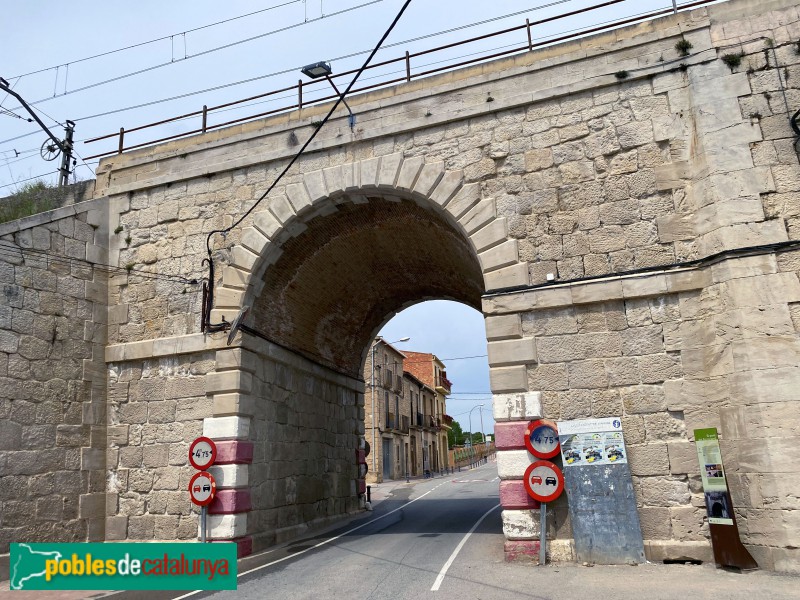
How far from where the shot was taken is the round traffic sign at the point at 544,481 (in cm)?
766

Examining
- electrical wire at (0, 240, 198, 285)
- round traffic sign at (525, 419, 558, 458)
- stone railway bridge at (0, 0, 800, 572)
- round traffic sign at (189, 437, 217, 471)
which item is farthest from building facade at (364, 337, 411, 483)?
round traffic sign at (525, 419, 558, 458)

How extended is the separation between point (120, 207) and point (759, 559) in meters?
11.4

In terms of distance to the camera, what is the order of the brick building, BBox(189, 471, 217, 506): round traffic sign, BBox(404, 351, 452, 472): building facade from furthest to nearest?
BBox(404, 351, 452, 472): building facade, the brick building, BBox(189, 471, 217, 506): round traffic sign

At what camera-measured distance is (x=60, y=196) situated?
12125 mm

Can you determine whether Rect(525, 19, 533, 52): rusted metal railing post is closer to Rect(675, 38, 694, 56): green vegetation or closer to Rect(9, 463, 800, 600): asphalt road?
Rect(675, 38, 694, 56): green vegetation

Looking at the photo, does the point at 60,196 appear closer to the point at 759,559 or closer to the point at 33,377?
the point at 33,377

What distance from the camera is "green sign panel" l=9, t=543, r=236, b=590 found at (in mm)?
6898

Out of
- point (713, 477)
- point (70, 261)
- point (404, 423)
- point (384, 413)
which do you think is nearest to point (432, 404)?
point (404, 423)

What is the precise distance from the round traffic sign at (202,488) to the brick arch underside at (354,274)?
2606 mm

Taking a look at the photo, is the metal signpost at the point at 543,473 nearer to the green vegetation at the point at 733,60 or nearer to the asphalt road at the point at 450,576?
the asphalt road at the point at 450,576

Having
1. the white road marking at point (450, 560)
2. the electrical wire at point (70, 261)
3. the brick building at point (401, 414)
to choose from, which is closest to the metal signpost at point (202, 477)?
the electrical wire at point (70, 261)

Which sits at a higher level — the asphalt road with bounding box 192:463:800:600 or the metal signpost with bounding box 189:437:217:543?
the metal signpost with bounding box 189:437:217:543

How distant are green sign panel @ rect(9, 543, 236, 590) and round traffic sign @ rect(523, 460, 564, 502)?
370 centimetres

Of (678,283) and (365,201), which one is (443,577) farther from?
(365,201)
